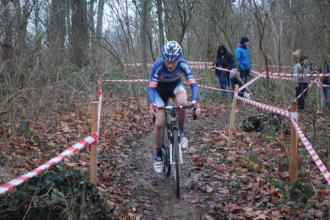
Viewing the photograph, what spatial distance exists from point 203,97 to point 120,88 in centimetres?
290

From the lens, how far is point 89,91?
1057 centimetres

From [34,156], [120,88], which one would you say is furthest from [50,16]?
[120,88]

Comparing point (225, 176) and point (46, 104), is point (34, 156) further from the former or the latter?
point (225, 176)

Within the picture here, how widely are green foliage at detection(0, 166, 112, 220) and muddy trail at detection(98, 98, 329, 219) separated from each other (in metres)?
0.59

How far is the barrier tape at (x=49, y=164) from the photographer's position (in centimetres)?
353

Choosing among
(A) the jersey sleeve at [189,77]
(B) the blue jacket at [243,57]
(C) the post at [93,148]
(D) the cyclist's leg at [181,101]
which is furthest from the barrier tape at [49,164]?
(B) the blue jacket at [243,57]

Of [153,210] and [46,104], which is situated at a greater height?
[46,104]

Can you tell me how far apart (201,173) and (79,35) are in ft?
31.5

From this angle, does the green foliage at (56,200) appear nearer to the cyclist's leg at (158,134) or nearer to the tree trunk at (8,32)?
the cyclist's leg at (158,134)

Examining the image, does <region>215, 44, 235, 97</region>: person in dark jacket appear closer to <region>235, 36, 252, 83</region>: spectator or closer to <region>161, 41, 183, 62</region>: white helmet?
<region>235, 36, 252, 83</region>: spectator

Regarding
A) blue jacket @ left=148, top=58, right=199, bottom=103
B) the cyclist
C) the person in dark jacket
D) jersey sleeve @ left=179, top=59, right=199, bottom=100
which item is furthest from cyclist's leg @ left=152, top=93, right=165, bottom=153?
the person in dark jacket

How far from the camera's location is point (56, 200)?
13.9 ft

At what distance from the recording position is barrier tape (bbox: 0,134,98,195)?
3529 mm

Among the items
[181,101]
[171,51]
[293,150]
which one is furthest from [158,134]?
→ [293,150]
